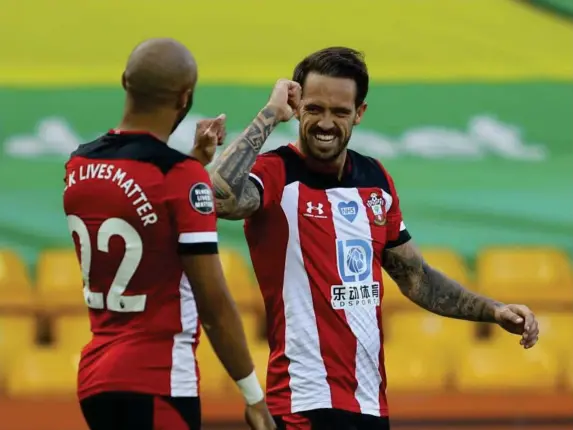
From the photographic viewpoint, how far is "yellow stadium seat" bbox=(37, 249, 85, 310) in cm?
782

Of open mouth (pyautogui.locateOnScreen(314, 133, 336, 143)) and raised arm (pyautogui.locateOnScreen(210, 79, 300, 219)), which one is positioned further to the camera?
open mouth (pyautogui.locateOnScreen(314, 133, 336, 143))

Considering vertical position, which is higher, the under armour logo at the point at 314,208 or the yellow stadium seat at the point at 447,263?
the under armour logo at the point at 314,208

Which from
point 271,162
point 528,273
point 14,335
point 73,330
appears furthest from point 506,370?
point 271,162

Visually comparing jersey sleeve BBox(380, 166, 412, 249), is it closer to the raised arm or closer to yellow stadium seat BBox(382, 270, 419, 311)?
the raised arm

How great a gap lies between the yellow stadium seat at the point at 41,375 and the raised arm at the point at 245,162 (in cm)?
327

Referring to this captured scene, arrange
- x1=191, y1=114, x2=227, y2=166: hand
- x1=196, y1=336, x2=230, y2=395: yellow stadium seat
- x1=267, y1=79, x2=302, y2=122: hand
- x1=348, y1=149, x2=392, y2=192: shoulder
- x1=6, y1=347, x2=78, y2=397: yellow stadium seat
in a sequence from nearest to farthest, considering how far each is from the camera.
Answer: x1=191, y1=114, x2=227, y2=166: hand, x1=267, y1=79, x2=302, y2=122: hand, x1=348, y1=149, x2=392, y2=192: shoulder, x1=6, y1=347, x2=78, y2=397: yellow stadium seat, x1=196, y1=336, x2=230, y2=395: yellow stadium seat

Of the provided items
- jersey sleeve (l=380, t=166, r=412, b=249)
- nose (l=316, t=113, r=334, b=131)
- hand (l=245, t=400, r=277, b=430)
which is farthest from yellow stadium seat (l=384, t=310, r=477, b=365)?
hand (l=245, t=400, r=277, b=430)

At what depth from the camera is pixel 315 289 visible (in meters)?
4.35

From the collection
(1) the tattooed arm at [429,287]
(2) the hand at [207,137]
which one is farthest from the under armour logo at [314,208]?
(2) the hand at [207,137]

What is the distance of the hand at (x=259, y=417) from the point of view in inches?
142

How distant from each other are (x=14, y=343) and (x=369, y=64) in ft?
9.23

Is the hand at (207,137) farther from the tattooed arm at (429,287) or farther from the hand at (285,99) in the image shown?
the tattooed arm at (429,287)

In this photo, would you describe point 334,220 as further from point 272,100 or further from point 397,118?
point 397,118

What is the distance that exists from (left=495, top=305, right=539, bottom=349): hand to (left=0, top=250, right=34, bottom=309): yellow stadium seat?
390 cm
